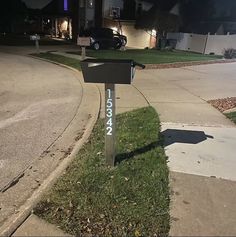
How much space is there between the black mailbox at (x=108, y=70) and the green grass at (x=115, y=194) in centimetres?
126

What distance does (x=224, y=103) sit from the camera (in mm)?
8805

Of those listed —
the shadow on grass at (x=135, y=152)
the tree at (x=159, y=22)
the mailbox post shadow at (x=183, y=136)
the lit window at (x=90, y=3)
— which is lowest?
the tree at (x=159, y=22)

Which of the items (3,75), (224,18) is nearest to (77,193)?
(3,75)

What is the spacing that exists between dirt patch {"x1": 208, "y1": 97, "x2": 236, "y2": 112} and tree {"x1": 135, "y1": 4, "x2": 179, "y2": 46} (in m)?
23.9

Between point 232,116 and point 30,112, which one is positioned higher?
point 232,116

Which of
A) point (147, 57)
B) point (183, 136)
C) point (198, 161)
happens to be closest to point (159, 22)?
point (147, 57)

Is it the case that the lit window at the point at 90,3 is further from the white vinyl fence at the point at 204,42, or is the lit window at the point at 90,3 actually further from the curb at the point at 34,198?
the curb at the point at 34,198

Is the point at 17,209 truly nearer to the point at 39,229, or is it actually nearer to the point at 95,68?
the point at 39,229

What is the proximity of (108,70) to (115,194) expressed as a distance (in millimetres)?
1460

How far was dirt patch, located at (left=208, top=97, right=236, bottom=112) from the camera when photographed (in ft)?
27.3

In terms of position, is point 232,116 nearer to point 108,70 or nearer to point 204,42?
point 108,70

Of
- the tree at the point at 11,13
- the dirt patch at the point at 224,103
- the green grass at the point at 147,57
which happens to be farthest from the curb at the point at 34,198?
the tree at the point at 11,13

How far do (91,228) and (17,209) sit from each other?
0.96 metres

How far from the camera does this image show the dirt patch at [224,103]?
328 inches
